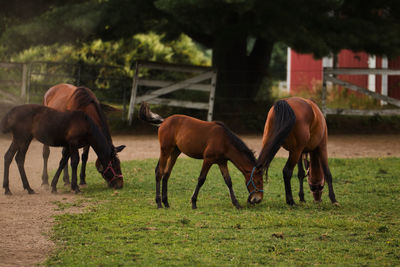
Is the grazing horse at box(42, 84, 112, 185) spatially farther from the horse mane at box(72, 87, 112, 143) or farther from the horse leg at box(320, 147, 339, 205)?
the horse leg at box(320, 147, 339, 205)

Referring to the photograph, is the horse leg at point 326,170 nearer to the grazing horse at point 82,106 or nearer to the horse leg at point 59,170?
the grazing horse at point 82,106

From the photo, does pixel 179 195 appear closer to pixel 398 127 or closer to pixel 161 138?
pixel 161 138

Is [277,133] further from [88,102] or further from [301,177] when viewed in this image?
[88,102]

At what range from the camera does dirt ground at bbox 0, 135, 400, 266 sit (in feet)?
20.4

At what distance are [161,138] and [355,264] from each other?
3.58m

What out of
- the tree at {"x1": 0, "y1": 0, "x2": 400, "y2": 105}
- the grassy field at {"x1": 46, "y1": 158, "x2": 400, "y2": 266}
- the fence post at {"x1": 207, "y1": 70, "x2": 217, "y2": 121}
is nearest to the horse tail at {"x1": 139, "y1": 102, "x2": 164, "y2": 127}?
the grassy field at {"x1": 46, "y1": 158, "x2": 400, "y2": 266}

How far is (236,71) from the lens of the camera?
19.5 m

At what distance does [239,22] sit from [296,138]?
9370 mm

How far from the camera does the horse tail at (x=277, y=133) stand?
316 inches

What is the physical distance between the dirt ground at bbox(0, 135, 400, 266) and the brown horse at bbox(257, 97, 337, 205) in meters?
2.94

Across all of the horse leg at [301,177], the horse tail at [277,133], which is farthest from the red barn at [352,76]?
the horse tail at [277,133]

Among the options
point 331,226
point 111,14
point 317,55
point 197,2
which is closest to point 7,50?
point 111,14

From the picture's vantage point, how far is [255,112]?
19.2 metres

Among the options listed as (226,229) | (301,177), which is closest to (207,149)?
(226,229)
